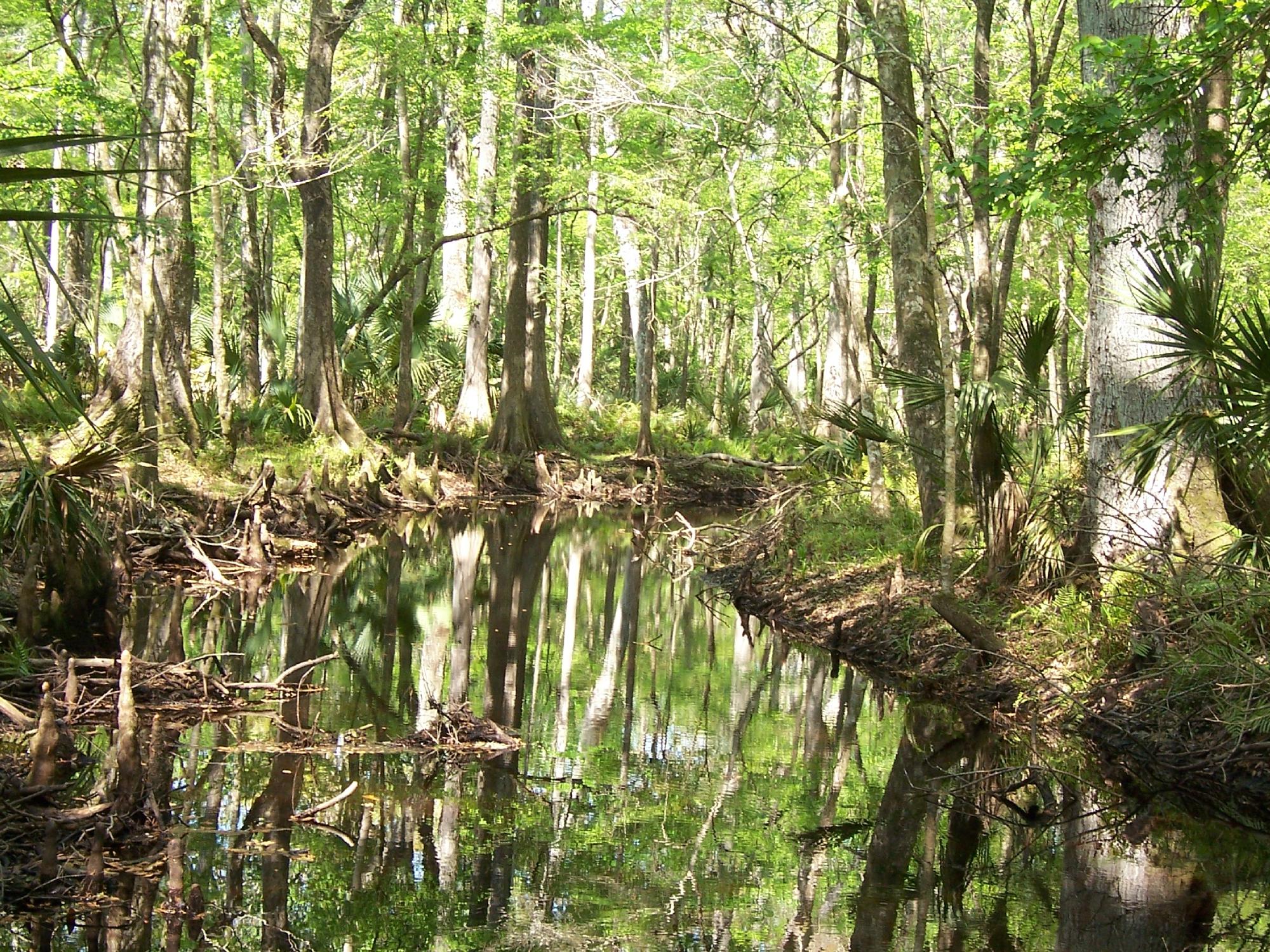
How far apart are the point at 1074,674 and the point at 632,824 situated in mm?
3818

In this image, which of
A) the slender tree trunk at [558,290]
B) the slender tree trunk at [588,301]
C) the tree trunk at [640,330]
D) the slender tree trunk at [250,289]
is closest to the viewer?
the slender tree trunk at [250,289]

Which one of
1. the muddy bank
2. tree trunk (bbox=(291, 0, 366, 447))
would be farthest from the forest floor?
tree trunk (bbox=(291, 0, 366, 447))

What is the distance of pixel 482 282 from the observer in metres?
27.3

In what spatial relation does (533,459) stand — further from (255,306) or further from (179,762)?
(179,762)

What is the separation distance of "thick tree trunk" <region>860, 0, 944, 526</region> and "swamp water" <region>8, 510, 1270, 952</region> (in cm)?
233

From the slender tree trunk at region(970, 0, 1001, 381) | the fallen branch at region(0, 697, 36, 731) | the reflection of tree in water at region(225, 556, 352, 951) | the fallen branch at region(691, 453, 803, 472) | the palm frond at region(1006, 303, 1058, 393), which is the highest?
the slender tree trunk at region(970, 0, 1001, 381)

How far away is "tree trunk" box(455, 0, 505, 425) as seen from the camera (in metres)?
25.4

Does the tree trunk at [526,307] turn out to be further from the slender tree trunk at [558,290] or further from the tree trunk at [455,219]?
the slender tree trunk at [558,290]

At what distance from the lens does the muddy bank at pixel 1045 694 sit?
7.65 metres

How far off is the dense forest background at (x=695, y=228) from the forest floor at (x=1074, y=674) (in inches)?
26.6

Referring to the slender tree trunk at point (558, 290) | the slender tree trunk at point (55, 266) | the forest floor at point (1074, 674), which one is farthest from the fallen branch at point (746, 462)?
the slender tree trunk at point (55, 266)

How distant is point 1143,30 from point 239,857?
849cm

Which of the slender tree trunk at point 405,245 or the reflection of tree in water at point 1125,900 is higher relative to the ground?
the slender tree trunk at point 405,245

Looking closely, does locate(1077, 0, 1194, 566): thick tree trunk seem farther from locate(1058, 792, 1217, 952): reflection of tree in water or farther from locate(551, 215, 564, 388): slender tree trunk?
locate(551, 215, 564, 388): slender tree trunk
